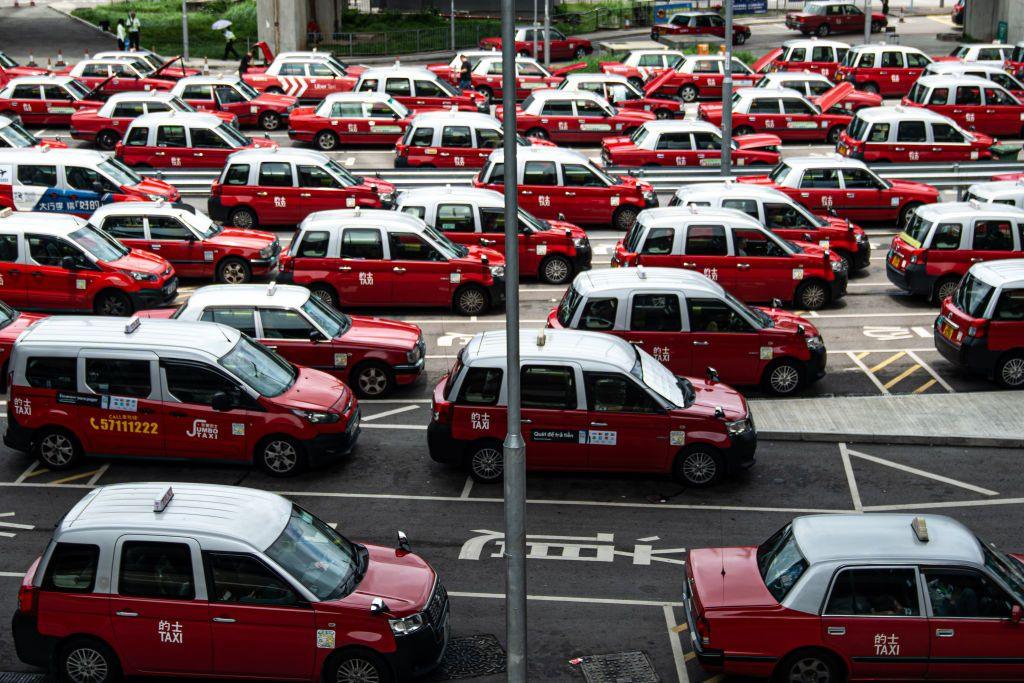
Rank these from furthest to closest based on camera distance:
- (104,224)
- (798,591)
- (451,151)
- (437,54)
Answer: (437,54), (451,151), (104,224), (798,591)

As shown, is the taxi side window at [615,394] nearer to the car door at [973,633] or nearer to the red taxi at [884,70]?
the car door at [973,633]

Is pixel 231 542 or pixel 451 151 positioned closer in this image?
pixel 231 542

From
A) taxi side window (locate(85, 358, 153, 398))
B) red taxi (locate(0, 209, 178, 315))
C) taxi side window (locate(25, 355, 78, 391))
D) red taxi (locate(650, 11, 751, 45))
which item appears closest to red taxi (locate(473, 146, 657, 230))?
red taxi (locate(0, 209, 178, 315))

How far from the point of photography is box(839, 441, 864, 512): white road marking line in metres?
15.6

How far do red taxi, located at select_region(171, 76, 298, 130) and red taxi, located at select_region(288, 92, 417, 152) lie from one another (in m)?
2.27

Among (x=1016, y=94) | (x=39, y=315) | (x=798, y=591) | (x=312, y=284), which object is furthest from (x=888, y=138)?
(x=798, y=591)

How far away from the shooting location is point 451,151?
32.0 metres

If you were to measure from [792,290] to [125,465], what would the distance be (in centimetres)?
1163

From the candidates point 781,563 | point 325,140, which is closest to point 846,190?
point 325,140

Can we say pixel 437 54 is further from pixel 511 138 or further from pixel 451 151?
pixel 511 138

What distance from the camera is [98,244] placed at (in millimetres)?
22328

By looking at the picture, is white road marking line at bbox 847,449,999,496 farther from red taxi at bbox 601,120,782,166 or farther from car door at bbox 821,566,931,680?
red taxi at bbox 601,120,782,166

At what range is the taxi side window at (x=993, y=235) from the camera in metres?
23.0

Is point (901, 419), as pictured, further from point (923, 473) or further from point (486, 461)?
point (486, 461)
